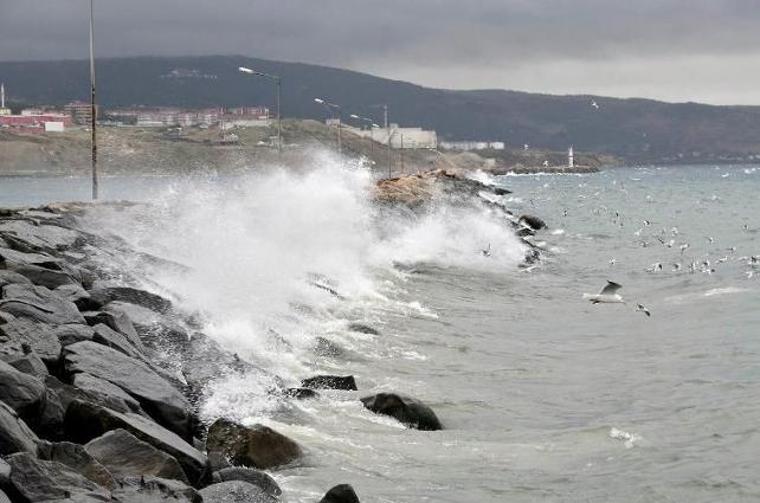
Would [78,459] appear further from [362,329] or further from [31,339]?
[362,329]

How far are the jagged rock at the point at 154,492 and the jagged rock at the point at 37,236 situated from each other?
10199 mm

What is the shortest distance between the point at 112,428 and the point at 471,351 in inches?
432

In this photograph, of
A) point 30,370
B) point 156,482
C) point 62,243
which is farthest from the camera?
point 62,243

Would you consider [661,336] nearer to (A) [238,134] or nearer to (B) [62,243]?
(B) [62,243]

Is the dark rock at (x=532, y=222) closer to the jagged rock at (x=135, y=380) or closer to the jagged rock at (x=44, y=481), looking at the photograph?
the jagged rock at (x=135, y=380)

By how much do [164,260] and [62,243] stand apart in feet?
6.10

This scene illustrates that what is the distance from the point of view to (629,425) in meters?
14.6

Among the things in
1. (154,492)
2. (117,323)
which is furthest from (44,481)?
(117,323)

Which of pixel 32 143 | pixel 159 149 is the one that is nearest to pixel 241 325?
pixel 32 143

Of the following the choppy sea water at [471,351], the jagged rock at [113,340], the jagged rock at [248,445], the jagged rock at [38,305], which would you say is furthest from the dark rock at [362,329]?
the jagged rock at [248,445]

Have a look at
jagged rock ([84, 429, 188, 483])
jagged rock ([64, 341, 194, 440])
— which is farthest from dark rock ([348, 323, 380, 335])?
jagged rock ([84, 429, 188, 483])

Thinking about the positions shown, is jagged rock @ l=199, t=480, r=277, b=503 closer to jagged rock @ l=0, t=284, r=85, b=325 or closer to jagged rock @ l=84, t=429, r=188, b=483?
jagged rock @ l=84, t=429, r=188, b=483

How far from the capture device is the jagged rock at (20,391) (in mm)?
9594

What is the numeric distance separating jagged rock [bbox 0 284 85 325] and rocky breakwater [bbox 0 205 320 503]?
19mm
